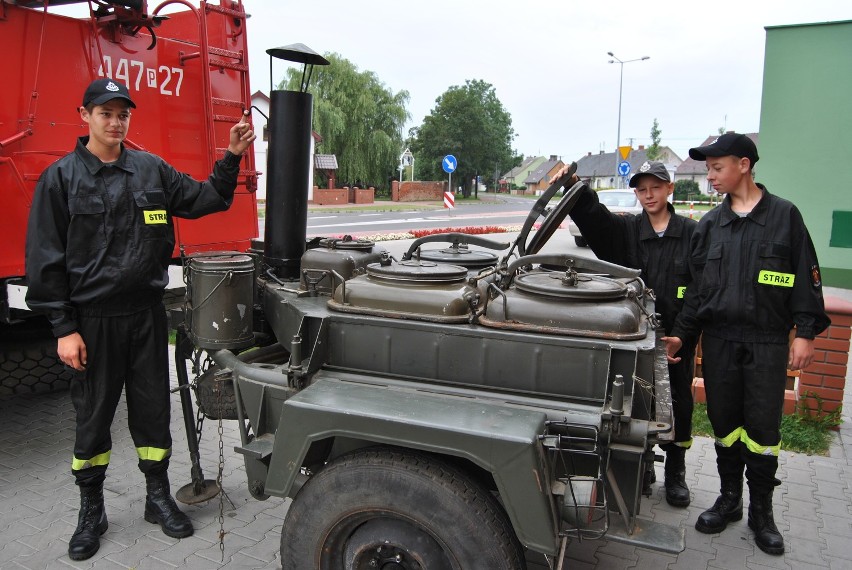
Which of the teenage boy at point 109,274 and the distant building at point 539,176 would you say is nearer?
the teenage boy at point 109,274

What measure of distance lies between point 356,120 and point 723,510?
41.8m

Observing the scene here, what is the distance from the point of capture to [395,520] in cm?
242

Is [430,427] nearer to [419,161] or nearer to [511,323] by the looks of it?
[511,323]

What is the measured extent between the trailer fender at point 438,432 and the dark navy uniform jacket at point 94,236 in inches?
49.3

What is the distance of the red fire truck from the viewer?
3838mm

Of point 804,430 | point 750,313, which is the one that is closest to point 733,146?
point 750,313

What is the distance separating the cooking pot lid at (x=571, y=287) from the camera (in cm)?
255

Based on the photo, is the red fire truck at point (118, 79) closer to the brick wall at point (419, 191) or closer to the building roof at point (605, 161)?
the brick wall at point (419, 191)

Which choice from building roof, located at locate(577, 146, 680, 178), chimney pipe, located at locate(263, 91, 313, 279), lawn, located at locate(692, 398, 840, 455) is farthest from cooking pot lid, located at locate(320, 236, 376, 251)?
building roof, located at locate(577, 146, 680, 178)

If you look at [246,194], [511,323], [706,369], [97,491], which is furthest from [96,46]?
[706,369]

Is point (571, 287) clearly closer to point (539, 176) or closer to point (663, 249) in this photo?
point (663, 249)

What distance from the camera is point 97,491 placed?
337 cm

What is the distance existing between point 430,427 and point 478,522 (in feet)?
1.27

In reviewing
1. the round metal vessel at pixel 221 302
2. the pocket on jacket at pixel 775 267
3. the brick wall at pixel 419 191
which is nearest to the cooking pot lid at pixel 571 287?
the pocket on jacket at pixel 775 267
